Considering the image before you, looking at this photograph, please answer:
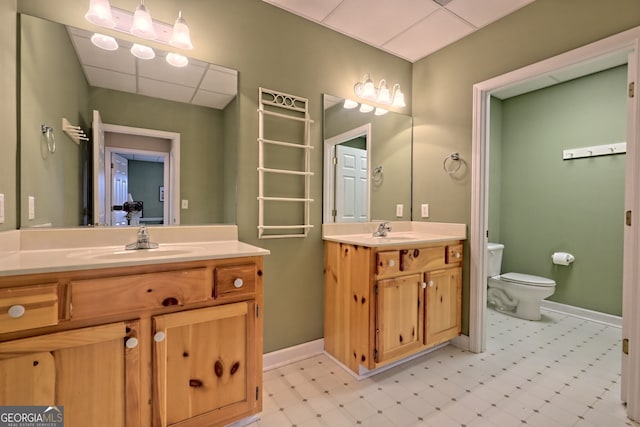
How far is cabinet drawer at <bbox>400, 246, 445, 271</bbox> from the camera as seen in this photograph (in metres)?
1.92

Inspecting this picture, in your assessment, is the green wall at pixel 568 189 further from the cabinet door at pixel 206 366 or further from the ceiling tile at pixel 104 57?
the ceiling tile at pixel 104 57

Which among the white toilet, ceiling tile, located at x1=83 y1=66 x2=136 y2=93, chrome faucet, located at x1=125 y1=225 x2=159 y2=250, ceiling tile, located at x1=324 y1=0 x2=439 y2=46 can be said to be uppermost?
ceiling tile, located at x1=324 y1=0 x2=439 y2=46

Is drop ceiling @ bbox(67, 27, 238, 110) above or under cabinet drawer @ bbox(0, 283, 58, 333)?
above

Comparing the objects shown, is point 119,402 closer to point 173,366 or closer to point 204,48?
point 173,366

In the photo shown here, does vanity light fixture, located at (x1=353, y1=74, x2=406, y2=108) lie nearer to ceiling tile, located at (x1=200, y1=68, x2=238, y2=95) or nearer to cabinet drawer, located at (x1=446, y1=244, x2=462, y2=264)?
ceiling tile, located at (x1=200, y1=68, x2=238, y2=95)

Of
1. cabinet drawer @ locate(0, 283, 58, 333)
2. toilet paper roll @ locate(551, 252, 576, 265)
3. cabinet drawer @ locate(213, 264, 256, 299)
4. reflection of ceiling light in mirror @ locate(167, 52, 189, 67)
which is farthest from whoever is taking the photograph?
toilet paper roll @ locate(551, 252, 576, 265)

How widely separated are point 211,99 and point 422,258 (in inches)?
68.4

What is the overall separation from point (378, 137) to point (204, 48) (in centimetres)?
146

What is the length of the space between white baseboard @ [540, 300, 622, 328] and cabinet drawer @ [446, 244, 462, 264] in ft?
5.52

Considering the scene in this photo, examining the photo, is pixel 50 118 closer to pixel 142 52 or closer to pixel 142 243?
pixel 142 52

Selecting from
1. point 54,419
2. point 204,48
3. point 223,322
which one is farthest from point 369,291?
point 204,48

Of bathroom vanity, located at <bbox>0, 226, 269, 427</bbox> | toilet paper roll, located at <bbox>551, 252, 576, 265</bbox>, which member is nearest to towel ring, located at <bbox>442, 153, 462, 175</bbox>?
toilet paper roll, located at <bbox>551, 252, 576, 265</bbox>

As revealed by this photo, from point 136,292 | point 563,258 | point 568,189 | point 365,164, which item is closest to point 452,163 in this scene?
point 365,164

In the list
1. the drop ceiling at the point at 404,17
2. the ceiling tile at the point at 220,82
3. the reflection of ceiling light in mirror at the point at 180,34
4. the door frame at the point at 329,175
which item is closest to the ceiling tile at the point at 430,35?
the drop ceiling at the point at 404,17
